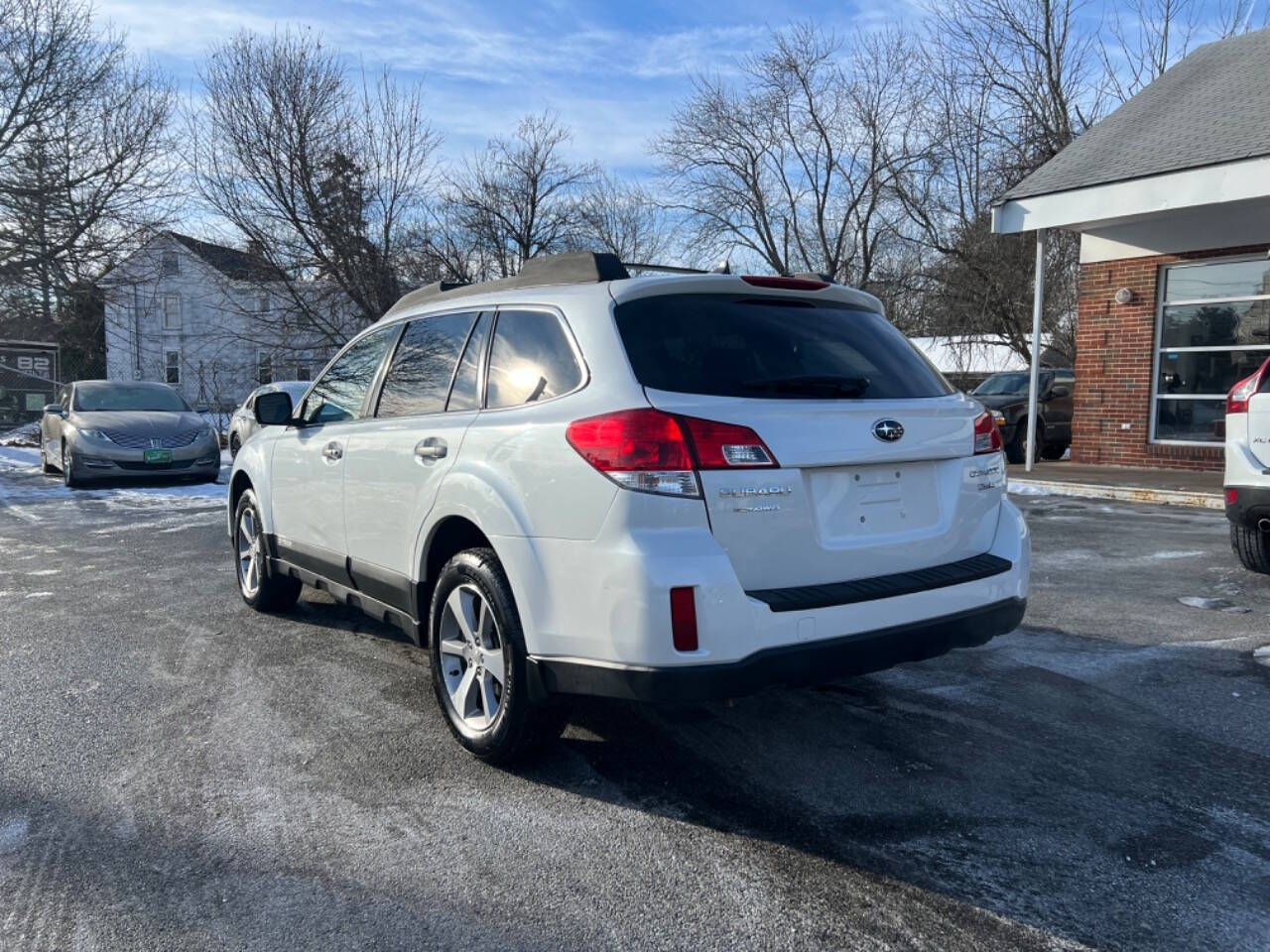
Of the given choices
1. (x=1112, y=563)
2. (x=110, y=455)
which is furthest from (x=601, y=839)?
(x=110, y=455)

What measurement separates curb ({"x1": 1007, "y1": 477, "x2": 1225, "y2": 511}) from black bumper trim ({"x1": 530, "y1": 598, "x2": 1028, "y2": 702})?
22.7 feet

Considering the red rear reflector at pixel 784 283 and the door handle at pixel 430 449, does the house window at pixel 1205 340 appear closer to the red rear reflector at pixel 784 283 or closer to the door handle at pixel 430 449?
the red rear reflector at pixel 784 283

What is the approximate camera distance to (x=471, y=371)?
3.80 metres

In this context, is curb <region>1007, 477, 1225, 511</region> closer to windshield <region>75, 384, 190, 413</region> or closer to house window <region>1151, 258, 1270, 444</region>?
house window <region>1151, 258, 1270, 444</region>

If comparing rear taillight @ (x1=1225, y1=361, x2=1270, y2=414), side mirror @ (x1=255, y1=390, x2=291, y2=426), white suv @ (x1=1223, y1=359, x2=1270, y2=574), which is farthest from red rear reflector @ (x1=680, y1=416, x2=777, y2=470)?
rear taillight @ (x1=1225, y1=361, x2=1270, y2=414)

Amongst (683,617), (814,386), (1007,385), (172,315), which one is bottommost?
(683,617)

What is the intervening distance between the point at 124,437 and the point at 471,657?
35.7 feet

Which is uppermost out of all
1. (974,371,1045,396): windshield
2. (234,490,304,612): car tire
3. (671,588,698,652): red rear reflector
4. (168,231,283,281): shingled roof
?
(168,231,283,281): shingled roof

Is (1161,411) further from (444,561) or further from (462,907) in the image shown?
(462,907)

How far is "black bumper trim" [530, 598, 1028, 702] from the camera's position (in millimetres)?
2801

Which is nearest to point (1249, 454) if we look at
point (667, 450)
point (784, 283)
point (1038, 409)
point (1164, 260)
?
point (784, 283)

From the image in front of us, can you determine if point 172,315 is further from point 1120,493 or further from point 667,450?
point 667,450

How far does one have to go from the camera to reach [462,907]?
8.32 ft

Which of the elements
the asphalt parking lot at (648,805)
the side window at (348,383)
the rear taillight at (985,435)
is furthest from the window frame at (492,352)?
the rear taillight at (985,435)
